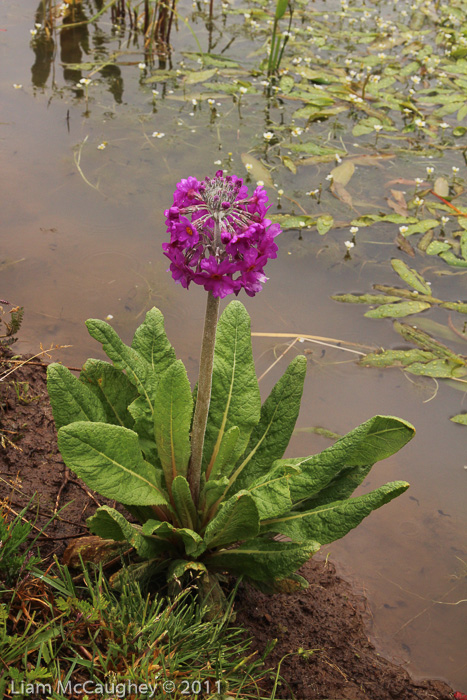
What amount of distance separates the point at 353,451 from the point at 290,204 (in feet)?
9.13

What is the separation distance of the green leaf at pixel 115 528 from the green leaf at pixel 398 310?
218 cm

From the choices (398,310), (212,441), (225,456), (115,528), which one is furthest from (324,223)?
(115,528)

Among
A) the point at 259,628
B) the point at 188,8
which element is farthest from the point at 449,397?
the point at 188,8

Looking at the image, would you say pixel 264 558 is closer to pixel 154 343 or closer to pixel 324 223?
pixel 154 343

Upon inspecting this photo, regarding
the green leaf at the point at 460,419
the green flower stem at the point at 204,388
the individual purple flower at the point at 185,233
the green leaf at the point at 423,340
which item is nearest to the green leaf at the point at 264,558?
the green flower stem at the point at 204,388

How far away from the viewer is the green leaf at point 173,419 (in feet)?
7.13

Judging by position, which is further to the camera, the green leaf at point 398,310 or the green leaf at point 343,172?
the green leaf at point 343,172

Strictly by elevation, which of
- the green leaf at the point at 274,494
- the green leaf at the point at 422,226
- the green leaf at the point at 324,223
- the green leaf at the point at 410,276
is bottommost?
the green leaf at the point at 410,276

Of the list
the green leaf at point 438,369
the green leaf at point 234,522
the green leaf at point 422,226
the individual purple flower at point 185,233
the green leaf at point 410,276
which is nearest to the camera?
the individual purple flower at point 185,233

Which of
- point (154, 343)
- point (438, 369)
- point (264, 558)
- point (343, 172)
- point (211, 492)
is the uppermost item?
point (343, 172)

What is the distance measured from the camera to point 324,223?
4398 millimetres

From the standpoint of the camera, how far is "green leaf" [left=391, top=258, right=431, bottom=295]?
409 centimetres

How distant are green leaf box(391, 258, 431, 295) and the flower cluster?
2.39 meters

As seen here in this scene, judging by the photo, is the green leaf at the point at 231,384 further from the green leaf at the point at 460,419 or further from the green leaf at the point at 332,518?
the green leaf at the point at 460,419
